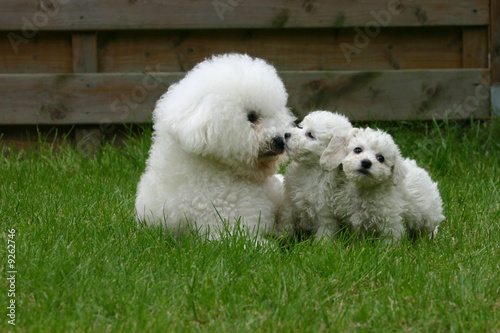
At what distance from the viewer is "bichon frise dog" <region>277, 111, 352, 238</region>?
3.50 meters

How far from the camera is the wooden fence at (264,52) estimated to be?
19.6 feet

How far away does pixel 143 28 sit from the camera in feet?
19.7

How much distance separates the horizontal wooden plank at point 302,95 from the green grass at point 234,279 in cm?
186

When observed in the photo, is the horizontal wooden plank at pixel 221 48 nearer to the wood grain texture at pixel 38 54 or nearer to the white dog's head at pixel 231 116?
the wood grain texture at pixel 38 54

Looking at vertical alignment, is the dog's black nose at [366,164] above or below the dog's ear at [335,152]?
below

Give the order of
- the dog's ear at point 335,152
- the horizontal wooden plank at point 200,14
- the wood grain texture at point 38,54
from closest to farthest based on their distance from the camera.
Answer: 1. the dog's ear at point 335,152
2. the horizontal wooden plank at point 200,14
3. the wood grain texture at point 38,54

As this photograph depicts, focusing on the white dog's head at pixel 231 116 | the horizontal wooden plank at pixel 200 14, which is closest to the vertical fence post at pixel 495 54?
the horizontal wooden plank at pixel 200 14

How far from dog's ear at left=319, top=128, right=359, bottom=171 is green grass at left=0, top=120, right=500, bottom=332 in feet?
1.20

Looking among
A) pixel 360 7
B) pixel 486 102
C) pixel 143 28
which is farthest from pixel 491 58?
pixel 143 28

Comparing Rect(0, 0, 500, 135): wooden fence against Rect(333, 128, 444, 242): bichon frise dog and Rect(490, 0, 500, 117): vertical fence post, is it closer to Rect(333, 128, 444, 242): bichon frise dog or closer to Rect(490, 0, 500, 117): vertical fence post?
Rect(490, 0, 500, 117): vertical fence post

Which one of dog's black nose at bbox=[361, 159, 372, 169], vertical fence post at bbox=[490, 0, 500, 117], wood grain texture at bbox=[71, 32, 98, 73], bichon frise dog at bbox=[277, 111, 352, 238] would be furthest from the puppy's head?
wood grain texture at bbox=[71, 32, 98, 73]

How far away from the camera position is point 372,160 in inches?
131

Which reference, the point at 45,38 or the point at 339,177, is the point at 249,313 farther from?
the point at 45,38

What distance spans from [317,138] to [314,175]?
0.62 ft
